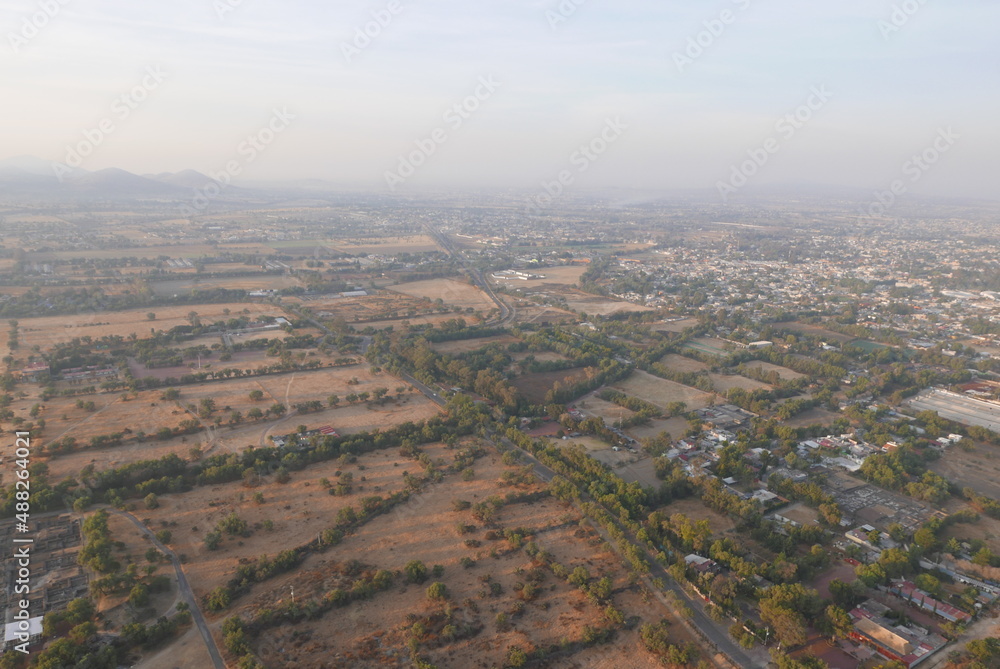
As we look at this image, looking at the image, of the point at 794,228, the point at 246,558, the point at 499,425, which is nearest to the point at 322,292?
the point at 499,425

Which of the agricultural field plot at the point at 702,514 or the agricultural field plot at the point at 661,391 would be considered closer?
the agricultural field plot at the point at 702,514

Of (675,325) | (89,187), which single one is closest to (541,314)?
(675,325)

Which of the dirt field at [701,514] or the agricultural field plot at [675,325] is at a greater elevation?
the agricultural field plot at [675,325]

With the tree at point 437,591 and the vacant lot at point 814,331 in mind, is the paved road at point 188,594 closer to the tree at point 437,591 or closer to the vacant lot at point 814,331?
the tree at point 437,591

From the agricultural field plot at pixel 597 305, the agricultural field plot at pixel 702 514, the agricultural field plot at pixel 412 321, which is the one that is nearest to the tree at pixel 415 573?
the agricultural field plot at pixel 702 514

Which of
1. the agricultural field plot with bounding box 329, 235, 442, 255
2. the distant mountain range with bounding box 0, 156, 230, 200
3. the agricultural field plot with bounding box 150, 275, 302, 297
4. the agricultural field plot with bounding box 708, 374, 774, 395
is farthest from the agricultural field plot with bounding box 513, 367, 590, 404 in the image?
the distant mountain range with bounding box 0, 156, 230, 200

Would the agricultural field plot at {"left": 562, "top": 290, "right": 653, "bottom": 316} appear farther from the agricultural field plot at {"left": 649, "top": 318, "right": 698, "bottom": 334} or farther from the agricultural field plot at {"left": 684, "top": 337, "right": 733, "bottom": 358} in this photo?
the agricultural field plot at {"left": 684, "top": 337, "right": 733, "bottom": 358}

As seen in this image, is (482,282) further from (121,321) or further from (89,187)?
(89,187)
